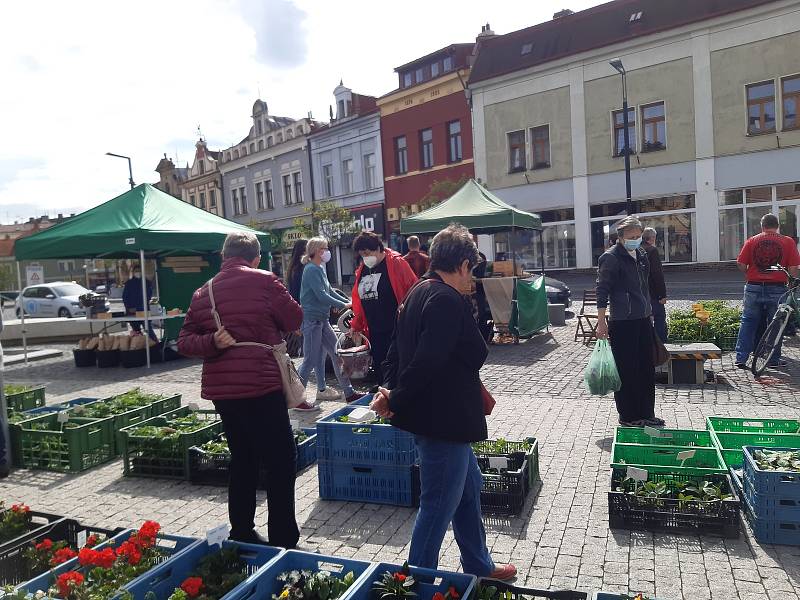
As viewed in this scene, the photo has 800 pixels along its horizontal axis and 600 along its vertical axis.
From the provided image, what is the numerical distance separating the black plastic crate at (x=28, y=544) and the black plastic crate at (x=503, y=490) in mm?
2291

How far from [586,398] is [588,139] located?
2182 cm

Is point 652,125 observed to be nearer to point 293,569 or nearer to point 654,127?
point 654,127

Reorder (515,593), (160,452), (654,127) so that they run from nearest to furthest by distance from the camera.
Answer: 1. (515,593)
2. (160,452)
3. (654,127)

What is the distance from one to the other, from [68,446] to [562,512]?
4.35 meters

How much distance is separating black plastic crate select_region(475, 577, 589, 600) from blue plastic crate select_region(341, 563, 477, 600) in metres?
0.06

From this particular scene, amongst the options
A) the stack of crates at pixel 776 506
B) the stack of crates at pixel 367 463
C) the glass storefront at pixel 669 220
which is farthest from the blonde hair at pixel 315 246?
the glass storefront at pixel 669 220

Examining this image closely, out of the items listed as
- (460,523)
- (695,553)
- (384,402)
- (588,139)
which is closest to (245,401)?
(384,402)

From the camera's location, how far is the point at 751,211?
24.1 m

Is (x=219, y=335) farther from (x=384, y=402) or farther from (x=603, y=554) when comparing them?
(x=603, y=554)

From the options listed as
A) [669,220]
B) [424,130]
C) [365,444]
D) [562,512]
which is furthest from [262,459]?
[424,130]

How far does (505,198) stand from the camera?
30047 mm

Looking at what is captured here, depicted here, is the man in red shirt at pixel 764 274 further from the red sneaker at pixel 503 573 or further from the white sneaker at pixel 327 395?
the red sneaker at pixel 503 573

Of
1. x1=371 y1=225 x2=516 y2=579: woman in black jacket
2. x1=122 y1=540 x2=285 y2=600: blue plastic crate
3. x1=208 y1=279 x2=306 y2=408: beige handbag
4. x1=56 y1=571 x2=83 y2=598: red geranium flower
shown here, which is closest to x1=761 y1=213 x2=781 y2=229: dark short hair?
x1=371 y1=225 x2=516 y2=579: woman in black jacket

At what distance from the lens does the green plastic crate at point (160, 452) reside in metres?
5.56
